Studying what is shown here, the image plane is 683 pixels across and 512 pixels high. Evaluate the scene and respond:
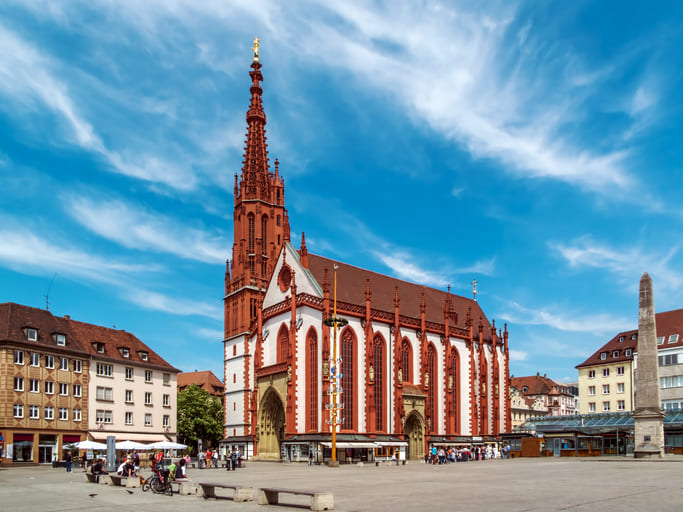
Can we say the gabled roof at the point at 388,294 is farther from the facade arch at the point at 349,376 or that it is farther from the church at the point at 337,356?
the facade arch at the point at 349,376

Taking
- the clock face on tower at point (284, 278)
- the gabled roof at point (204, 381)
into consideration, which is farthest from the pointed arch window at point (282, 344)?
the gabled roof at point (204, 381)

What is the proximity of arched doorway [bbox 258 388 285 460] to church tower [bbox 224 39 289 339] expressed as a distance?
13.0 m

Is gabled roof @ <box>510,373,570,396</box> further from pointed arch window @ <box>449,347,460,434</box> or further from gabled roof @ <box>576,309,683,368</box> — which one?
pointed arch window @ <box>449,347,460,434</box>

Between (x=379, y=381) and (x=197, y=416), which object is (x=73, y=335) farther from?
(x=197, y=416)

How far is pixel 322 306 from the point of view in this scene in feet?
195

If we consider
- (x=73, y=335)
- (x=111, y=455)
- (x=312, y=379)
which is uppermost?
(x=73, y=335)

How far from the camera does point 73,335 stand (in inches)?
2601

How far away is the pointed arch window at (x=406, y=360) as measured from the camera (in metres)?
66.7

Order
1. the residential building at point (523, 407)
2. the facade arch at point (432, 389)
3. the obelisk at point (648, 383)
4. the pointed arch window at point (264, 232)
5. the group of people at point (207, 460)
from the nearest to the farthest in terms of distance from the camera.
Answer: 1. the obelisk at point (648, 383)
2. the group of people at point (207, 460)
3. the facade arch at point (432, 389)
4. the pointed arch window at point (264, 232)
5. the residential building at point (523, 407)

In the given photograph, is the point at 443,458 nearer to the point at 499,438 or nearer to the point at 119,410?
the point at 499,438

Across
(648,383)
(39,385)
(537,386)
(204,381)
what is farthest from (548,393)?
(39,385)

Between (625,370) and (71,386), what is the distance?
63.5m

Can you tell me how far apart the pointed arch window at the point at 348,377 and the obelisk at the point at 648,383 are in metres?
23.1

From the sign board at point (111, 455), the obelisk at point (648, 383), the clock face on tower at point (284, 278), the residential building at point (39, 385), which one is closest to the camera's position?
the sign board at point (111, 455)
